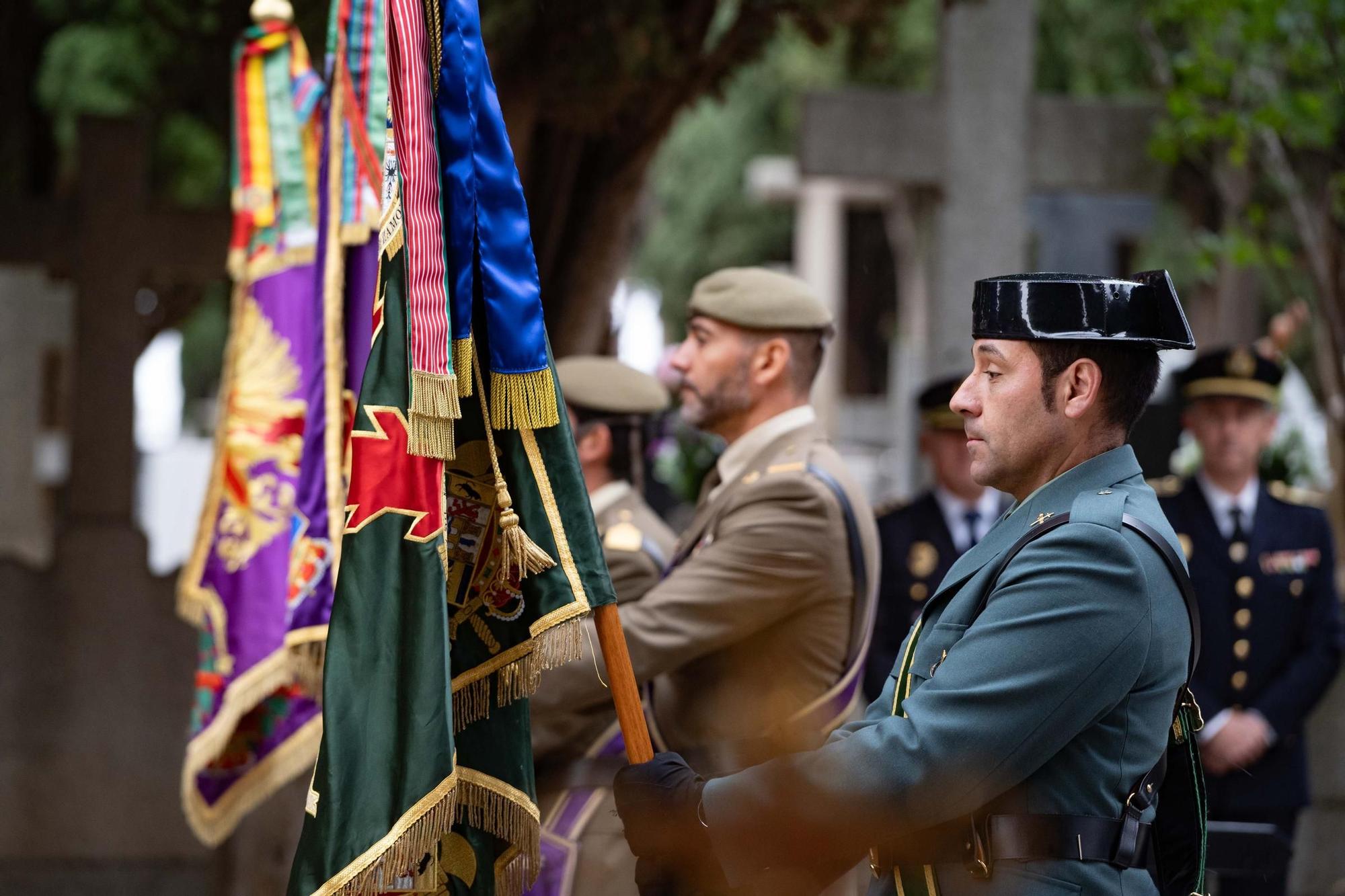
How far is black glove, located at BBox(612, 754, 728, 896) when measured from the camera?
2.43 meters

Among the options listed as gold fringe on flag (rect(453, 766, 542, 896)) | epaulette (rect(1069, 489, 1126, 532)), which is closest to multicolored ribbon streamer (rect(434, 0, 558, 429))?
gold fringe on flag (rect(453, 766, 542, 896))

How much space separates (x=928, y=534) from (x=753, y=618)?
2437 mm

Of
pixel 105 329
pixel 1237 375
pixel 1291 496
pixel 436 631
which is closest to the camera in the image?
pixel 436 631

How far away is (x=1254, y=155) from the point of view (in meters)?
8.59

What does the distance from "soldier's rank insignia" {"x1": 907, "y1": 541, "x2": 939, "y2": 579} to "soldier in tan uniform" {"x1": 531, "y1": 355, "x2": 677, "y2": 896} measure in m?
1.47

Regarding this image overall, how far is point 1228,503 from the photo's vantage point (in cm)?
521

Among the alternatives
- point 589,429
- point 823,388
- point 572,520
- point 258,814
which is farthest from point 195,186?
point 572,520

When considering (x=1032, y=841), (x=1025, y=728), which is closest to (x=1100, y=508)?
(x=1025, y=728)

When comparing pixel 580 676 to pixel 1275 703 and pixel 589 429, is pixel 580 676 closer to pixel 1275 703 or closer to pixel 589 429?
pixel 589 429

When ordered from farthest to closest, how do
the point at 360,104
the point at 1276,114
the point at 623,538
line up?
the point at 1276,114, the point at 623,538, the point at 360,104

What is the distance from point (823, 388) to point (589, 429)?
41.5 ft

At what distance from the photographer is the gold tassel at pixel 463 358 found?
2721 mm

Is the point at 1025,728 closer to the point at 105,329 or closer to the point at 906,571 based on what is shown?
the point at 906,571

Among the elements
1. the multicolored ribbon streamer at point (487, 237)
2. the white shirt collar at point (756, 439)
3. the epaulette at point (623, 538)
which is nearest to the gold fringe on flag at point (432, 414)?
the multicolored ribbon streamer at point (487, 237)
